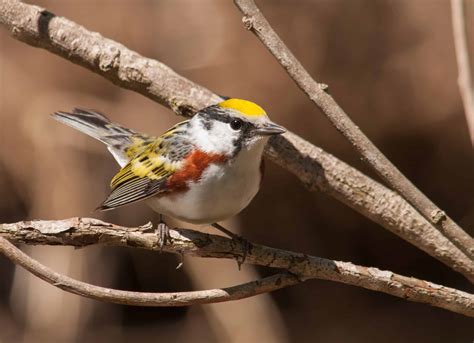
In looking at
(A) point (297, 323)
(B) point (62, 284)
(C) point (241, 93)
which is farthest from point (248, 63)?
(B) point (62, 284)

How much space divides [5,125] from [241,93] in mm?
1629

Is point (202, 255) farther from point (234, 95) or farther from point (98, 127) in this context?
point (234, 95)

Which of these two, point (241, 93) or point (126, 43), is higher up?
point (126, 43)

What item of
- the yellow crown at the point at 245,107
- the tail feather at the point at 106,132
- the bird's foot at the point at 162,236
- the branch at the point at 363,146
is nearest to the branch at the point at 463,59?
the branch at the point at 363,146

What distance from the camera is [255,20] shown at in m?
2.60

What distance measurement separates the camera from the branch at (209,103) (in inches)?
116

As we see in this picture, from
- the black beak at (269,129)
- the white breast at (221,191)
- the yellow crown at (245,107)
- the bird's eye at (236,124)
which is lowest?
the white breast at (221,191)

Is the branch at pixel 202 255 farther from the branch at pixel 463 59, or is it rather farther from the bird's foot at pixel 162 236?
the branch at pixel 463 59

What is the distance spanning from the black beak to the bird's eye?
73 millimetres

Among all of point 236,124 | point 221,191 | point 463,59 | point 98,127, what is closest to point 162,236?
point 221,191

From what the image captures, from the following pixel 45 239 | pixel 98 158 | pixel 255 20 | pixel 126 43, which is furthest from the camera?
pixel 126 43

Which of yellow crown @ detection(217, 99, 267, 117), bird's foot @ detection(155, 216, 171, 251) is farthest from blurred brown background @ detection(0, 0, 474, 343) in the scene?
bird's foot @ detection(155, 216, 171, 251)

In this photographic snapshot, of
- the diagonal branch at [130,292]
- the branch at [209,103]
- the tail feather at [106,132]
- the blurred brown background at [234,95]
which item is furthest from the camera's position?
the blurred brown background at [234,95]

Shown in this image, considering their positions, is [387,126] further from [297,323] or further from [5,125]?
[5,125]
